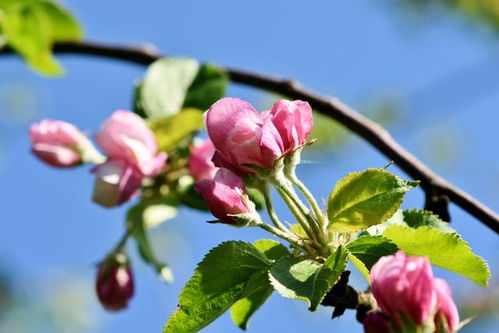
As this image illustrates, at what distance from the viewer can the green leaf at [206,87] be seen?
1.55 metres

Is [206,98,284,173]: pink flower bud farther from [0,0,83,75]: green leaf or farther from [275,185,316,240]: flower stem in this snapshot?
[0,0,83,75]: green leaf

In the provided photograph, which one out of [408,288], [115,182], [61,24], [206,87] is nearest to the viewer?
[408,288]

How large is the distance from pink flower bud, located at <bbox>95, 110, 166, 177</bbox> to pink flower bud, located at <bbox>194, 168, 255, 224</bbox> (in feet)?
1.51

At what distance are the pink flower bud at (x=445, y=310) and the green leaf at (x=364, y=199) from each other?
5.0 inches

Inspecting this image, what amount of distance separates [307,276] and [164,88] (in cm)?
83

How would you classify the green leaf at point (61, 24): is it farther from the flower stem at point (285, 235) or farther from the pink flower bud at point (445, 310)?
the pink flower bud at point (445, 310)

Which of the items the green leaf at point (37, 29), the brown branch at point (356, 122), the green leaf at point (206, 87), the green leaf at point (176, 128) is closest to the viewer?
the brown branch at point (356, 122)

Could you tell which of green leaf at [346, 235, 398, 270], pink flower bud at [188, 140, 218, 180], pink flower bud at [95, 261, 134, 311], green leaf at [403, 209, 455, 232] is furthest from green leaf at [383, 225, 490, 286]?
pink flower bud at [95, 261, 134, 311]

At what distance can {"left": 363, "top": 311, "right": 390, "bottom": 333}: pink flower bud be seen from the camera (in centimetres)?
79

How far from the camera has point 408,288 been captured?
713mm

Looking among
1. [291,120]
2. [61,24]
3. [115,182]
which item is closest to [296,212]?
[291,120]

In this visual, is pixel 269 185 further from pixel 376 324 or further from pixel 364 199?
pixel 376 324

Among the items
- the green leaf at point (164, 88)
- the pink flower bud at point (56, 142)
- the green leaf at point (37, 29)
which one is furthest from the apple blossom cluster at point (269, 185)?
the green leaf at point (37, 29)

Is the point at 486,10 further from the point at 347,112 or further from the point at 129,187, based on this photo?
the point at 129,187
